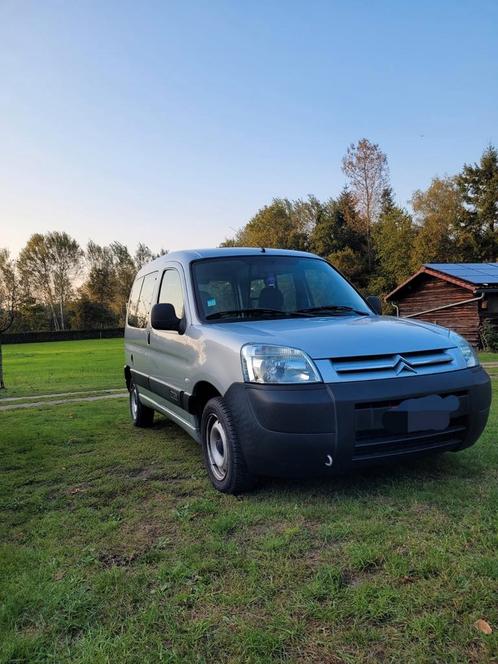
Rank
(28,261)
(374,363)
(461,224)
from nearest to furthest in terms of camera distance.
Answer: (374,363) < (461,224) < (28,261)

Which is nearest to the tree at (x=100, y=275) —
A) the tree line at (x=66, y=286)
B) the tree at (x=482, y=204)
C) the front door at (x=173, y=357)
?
the tree line at (x=66, y=286)

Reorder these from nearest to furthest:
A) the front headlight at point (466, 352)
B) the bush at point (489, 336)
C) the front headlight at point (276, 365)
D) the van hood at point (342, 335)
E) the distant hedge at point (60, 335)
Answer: the front headlight at point (276, 365)
the van hood at point (342, 335)
the front headlight at point (466, 352)
the bush at point (489, 336)
the distant hedge at point (60, 335)

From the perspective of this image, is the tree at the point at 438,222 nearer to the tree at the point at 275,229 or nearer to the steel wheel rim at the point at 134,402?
the tree at the point at 275,229

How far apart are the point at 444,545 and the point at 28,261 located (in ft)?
251

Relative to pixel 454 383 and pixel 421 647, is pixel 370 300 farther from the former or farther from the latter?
pixel 421 647

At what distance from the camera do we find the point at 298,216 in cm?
6297

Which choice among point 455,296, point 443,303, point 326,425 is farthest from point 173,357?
point 443,303

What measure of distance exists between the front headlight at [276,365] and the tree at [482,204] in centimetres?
4896

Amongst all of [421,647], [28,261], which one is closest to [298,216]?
[28,261]

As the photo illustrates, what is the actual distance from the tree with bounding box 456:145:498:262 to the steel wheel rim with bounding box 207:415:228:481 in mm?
48749

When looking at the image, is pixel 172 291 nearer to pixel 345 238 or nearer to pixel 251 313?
pixel 251 313

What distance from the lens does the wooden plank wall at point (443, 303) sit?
957 inches

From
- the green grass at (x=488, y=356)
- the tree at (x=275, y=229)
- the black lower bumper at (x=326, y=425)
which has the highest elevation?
the tree at (x=275, y=229)

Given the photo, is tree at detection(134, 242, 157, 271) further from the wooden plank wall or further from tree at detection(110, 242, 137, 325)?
the wooden plank wall
